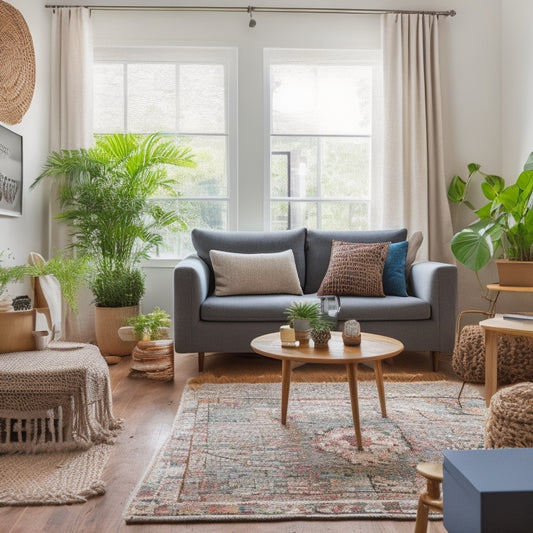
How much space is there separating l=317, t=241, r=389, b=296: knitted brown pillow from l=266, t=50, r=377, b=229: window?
87cm

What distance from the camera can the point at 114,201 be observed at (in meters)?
3.69

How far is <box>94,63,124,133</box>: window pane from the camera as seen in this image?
→ 4.20 metres

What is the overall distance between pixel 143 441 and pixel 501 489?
172 centimetres

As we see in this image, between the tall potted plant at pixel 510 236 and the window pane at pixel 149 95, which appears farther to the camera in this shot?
the window pane at pixel 149 95

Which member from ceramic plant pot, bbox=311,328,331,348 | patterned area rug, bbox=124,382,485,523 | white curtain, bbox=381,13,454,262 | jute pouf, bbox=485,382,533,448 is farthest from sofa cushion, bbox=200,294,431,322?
jute pouf, bbox=485,382,533,448

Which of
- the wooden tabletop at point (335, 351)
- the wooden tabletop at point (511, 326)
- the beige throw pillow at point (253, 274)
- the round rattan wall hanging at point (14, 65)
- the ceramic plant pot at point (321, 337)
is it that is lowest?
the wooden tabletop at point (335, 351)

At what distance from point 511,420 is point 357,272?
79.9 inches

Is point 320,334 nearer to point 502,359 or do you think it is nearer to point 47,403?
point 47,403

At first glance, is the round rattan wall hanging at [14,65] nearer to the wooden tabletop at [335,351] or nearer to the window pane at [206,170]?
the window pane at [206,170]

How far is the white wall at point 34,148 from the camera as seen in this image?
3459mm

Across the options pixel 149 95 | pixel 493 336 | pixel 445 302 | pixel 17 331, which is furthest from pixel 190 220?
pixel 493 336

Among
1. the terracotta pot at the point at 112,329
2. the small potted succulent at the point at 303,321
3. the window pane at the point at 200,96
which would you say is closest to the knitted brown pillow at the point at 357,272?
the small potted succulent at the point at 303,321

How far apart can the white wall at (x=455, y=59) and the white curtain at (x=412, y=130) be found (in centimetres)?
17

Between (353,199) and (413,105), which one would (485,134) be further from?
(353,199)
